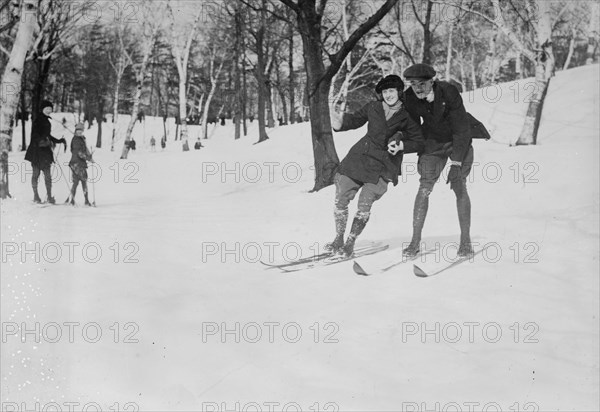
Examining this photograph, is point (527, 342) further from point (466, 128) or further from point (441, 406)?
point (466, 128)

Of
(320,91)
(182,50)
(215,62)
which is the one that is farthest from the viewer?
(215,62)

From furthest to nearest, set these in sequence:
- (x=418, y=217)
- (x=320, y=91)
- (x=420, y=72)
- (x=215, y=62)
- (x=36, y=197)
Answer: (x=215, y=62), (x=36, y=197), (x=320, y=91), (x=418, y=217), (x=420, y=72)

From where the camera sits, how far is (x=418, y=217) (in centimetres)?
455

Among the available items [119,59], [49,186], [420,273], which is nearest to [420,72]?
[420,273]

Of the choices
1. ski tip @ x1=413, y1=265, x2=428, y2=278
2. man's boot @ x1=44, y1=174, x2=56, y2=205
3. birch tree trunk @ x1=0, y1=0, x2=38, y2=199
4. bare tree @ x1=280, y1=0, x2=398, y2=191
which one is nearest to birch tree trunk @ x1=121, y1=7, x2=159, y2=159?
birch tree trunk @ x1=0, y1=0, x2=38, y2=199

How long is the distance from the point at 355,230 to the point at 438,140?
93 cm

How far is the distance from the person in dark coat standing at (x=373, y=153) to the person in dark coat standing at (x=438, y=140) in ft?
0.33

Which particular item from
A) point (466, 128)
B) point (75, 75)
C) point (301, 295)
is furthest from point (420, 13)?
point (301, 295)

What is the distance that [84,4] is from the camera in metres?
5.88

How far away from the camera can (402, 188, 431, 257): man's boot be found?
4.53m

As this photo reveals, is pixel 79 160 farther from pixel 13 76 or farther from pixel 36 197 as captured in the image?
pixel 13 76

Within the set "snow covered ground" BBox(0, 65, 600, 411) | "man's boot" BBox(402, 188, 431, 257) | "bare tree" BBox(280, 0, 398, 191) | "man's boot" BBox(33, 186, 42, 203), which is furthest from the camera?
"man's boot" BBox(33, 186, 42, 203)

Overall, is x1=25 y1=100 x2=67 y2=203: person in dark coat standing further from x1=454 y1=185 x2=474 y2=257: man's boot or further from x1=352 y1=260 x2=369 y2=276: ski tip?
x1=454 y1=185 x2=474 y2=257: man's boot

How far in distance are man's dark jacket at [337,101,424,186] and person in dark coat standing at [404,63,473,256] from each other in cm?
9
